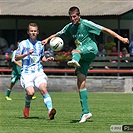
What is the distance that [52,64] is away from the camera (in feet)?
98.2

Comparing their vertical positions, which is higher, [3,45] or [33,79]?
[3,45]

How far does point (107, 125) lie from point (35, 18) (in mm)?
19525

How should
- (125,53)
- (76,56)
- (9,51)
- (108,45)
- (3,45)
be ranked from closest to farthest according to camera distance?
(76,56) < (108,45) < (125,53) < (9,51) < (3,45)

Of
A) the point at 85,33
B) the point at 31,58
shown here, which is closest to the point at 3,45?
the point at 31,58

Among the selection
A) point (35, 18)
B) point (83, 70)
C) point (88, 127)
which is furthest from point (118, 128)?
point (35, 18)

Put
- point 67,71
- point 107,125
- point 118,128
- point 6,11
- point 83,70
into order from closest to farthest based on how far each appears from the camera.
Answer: point 118,128 < point 107,125 < point 83,70 < point 67,71 < point 6,11

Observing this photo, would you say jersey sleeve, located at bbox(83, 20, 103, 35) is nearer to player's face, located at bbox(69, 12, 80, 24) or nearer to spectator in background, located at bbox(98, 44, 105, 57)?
player's face, located at bbox(69, 12, 80, 24)

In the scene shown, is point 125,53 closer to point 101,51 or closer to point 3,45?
point 101,51

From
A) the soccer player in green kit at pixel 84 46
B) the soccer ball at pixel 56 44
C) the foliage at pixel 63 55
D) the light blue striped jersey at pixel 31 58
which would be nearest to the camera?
the soccer player in green kit at pixel 84 46

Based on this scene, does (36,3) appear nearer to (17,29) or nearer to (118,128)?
(17,29)

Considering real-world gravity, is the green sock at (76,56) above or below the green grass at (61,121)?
above

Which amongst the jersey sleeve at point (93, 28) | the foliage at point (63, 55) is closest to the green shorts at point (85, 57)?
the jersey sleeve at point (93, 28)

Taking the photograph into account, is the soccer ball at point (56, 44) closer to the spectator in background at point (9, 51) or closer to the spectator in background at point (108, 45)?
the spectator in background at point (108, 45)

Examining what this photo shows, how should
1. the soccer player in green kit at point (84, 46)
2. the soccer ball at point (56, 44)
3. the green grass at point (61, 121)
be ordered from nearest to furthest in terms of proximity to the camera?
the green grass at point (61, 121) < the soccer player in green kit at point (84, 46) < the soccer ball at point (56, 44)
